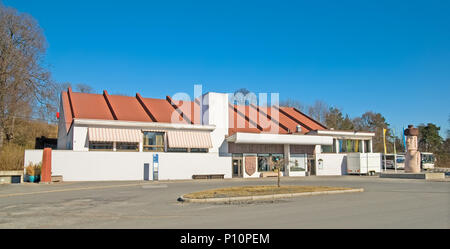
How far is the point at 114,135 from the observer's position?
32.1 meters

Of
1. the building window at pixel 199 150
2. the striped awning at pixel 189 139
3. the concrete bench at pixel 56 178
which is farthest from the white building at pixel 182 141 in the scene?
the concrete bench at pixel 56 178

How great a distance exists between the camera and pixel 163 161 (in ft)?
110

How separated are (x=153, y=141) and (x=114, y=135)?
3982 mm

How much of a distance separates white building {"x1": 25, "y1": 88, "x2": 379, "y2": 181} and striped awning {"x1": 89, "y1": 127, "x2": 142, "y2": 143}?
3.4 inches

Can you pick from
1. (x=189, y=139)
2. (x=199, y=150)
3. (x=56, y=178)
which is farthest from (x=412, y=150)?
(x=56, y=178)

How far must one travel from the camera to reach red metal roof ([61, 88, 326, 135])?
117ft

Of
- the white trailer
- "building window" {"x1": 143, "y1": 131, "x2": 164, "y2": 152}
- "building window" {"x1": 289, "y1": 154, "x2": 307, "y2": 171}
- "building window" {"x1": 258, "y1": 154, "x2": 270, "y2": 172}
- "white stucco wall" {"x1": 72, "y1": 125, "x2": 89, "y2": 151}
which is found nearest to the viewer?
"white stucco wall" {"x1": 72, "y1": 125, "x2": 89, "y2": 151}

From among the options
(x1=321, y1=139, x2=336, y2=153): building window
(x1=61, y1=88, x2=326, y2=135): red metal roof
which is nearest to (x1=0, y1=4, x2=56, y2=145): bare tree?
(x1=61, y1=88, x2=326, y2=135): red metal roof

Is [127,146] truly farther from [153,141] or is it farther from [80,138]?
[80,138]

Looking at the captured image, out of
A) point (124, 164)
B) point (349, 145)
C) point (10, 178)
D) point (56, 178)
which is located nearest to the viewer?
point (10, 178)

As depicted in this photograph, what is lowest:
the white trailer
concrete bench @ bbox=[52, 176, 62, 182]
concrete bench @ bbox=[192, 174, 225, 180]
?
concrete bench @ bbox=[192, 174, 225, 180]

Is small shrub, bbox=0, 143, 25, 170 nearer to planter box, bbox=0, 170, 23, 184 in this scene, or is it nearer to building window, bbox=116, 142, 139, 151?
planter box, bbox=0, 170, 23, 184

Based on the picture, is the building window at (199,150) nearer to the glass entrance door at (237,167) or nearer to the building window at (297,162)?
the glass entrance door at (237,167)

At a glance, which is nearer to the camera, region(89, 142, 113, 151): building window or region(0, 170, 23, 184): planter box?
region(0, 170, 23, 184): planter box
